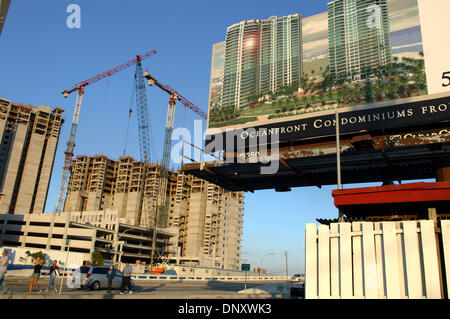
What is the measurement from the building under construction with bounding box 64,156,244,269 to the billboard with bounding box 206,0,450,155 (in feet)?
445

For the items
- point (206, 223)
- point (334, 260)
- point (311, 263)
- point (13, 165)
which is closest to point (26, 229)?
point (13, 165)

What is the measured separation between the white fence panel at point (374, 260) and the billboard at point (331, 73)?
41.5 feet

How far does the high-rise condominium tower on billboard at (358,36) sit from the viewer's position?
23.3 metres

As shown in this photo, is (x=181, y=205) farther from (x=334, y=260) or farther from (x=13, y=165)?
(x=334, y=260)

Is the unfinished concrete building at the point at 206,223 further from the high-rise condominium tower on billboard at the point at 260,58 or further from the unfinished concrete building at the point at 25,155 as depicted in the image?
the high-rise condominium tower on billboard at the point at 260,58

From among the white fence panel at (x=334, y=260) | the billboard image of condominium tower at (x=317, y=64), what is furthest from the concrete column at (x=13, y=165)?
the white fence panel at (x=334, y=260)

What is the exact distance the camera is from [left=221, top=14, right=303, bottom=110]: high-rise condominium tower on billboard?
2673cm

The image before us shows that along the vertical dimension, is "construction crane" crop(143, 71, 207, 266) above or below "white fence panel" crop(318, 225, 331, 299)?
above

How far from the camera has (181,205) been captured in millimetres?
181125

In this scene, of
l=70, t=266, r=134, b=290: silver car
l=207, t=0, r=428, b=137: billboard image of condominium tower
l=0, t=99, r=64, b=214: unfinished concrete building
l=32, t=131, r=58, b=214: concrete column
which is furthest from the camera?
l=32, t=131, r=58, b=214: concrete column

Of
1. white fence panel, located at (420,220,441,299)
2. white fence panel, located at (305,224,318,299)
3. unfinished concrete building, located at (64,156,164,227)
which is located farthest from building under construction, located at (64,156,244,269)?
white fence panel, located at (420,220,441,299)

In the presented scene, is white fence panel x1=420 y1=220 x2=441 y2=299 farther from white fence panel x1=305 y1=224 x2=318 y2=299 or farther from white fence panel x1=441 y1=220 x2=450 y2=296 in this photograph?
white fence panel x1=305 y1=224 x2=318 y2=299

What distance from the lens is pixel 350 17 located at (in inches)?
984
